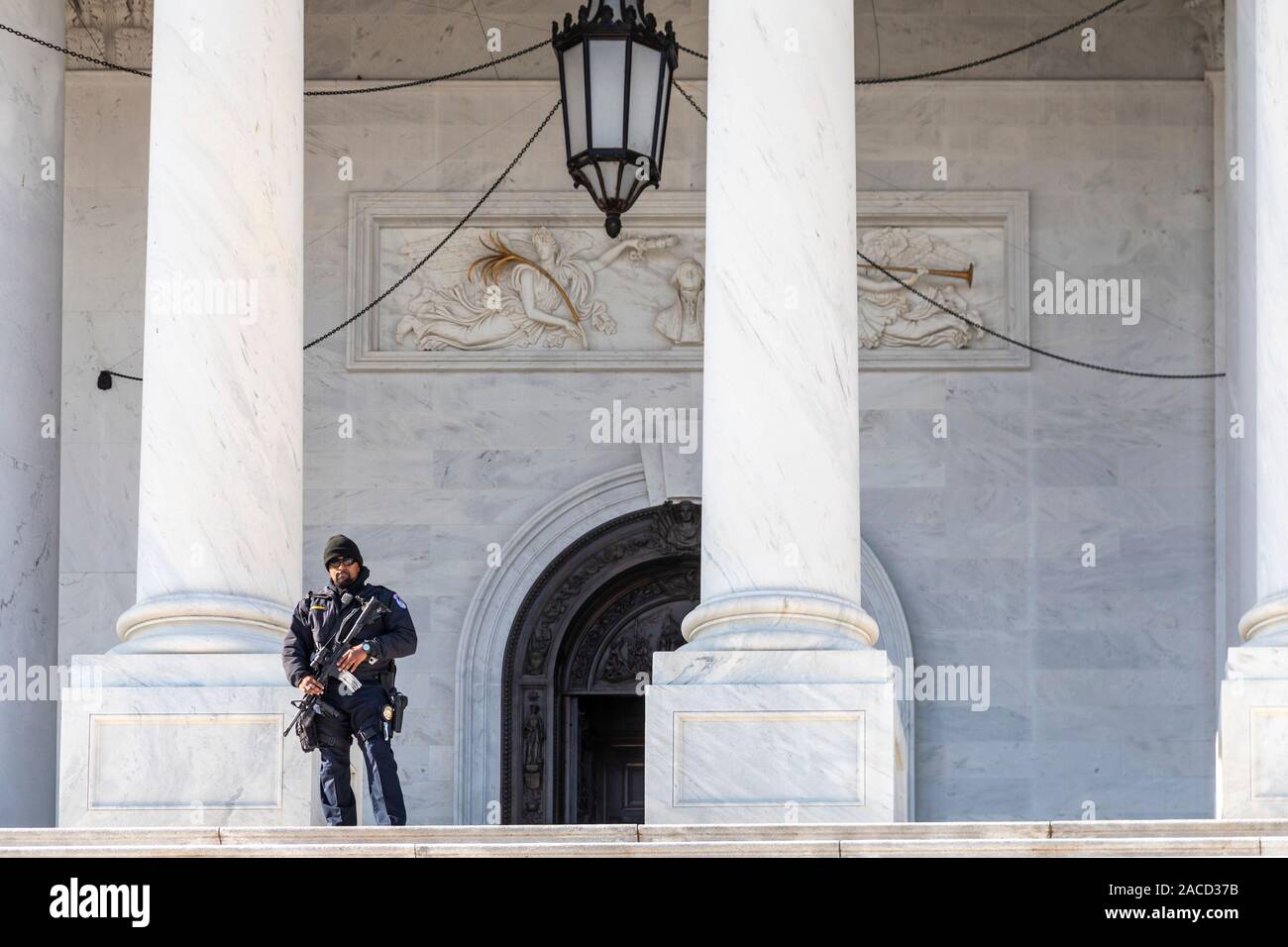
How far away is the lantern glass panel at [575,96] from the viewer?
2591 cm

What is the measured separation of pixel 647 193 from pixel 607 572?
4.22 metres

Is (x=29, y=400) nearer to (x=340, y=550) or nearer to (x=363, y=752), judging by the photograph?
(x=340, y=550)

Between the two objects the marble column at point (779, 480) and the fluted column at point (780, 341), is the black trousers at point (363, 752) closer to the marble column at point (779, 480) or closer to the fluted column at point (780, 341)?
the marble column at point (779, 480)

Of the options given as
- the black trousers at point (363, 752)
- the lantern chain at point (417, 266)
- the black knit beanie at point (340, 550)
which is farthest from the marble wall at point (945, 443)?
the black knit beanie at point (340, 550)

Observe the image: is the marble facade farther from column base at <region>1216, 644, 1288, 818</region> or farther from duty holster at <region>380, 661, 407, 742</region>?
duty holster at <region>380, 661, 407, 742</region>

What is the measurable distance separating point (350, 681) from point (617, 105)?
5.75 meters

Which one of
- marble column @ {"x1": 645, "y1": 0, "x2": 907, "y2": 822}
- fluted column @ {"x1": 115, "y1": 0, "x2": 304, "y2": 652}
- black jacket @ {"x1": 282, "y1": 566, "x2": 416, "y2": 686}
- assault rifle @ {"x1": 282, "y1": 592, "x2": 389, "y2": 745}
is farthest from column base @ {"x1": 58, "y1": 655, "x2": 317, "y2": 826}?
marble column @ {"x1": 645, "y1": 0, "x2": 907, "y2": 822}

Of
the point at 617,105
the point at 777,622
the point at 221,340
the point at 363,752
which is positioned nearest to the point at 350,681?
the point at 363,752

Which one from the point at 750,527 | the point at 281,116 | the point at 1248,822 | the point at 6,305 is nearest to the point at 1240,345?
the point at 750,527

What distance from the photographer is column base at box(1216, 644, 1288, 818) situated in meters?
23.9

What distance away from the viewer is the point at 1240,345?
27281 mm

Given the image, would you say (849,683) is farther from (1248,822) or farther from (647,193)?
(647,193)

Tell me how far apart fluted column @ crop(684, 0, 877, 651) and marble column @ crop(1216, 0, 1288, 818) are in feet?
10.6

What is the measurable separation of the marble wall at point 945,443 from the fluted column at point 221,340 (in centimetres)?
659
